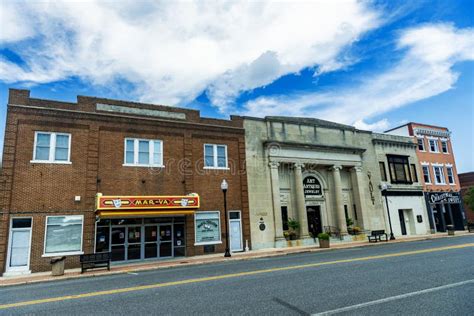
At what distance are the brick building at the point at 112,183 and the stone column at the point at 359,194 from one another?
443 inches

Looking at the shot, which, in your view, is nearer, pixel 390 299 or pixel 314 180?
pixel 390 299

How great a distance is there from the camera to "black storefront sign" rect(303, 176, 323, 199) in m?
25.6

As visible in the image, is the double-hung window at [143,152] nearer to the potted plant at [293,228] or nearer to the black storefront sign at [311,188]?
the potted plant at [293,228]

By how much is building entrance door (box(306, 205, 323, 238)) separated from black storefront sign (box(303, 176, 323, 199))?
3.23 feet

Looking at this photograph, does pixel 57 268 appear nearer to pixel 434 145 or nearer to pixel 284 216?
pixel 284 216

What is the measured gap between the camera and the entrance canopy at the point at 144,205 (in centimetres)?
1642

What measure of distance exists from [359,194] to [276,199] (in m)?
8.71

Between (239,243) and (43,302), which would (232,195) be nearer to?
(239,243)

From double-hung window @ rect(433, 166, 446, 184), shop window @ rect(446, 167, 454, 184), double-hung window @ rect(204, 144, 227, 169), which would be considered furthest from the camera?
shop window @ rect(446, 167, 454, 184)

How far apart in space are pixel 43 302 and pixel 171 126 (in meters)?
14.0

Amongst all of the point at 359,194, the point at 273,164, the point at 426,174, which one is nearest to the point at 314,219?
the point at 359,194

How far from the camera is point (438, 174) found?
33.6 meters

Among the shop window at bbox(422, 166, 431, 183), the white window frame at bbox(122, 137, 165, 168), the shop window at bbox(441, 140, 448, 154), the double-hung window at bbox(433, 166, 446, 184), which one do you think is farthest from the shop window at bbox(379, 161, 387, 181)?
the white window frame at bbox(122, 137, 165, 168)

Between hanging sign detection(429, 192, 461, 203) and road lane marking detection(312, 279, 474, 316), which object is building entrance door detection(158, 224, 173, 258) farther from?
hanging sign detection(429, 192, 461, 203)
